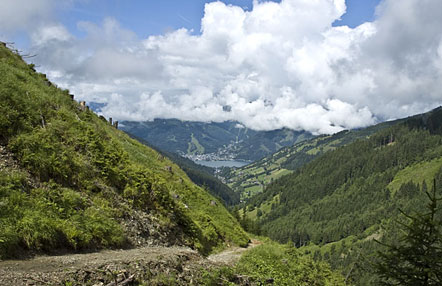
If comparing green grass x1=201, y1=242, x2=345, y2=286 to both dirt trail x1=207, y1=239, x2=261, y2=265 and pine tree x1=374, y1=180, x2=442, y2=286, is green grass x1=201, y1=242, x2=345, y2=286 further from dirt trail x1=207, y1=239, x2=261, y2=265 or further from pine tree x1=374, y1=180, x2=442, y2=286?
pine tree x1=374, y1=180, x2=442, y2=286

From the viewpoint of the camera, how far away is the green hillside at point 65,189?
1148 centimetres

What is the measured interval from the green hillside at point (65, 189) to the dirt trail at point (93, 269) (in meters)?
0.98

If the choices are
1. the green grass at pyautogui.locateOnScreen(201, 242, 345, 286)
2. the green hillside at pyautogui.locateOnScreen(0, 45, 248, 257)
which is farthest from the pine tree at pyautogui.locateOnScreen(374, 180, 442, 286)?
the green hillside at pyautogui.locateOnScreen(0, 45, 248, 257)

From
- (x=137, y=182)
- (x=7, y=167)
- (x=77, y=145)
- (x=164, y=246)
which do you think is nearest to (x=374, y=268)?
(x=164, y=246)

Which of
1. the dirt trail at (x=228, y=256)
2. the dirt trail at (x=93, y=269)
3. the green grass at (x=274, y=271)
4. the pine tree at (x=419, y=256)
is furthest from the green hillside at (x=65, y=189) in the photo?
the pine tree at (x=419, y=256)

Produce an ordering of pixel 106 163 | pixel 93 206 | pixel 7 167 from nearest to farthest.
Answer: pixel 7 167
pixel 93 206
pixel 106 163

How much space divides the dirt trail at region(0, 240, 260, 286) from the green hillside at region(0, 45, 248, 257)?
981 millimetres

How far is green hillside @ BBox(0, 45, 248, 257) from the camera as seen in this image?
11.5m

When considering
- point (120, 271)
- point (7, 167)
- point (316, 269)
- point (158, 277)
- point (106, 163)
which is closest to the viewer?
point (120, 271)

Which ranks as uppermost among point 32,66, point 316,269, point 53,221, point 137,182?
point 32,66

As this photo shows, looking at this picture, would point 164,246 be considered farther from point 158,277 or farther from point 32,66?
point 32,66

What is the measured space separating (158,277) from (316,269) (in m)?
21.6

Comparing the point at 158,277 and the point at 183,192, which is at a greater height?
the point at 183,192

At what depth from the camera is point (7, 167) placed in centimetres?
1330
